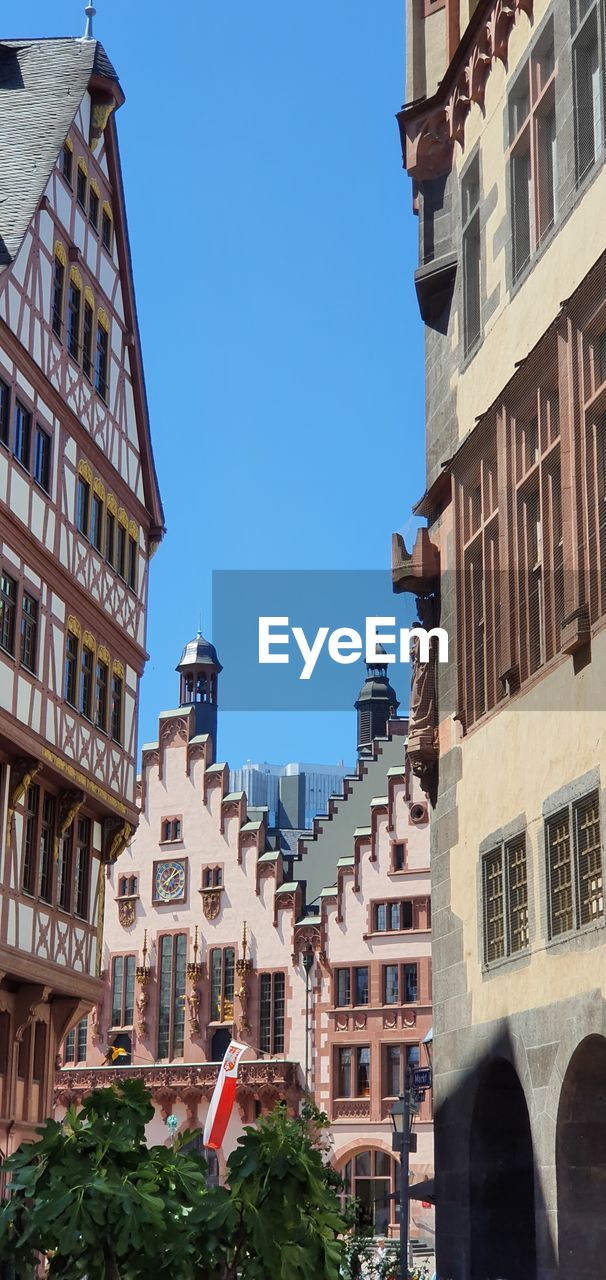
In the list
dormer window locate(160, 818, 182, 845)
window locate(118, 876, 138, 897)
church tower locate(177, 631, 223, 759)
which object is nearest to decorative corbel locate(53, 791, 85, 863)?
dormer window locate(160, 818, 182, 845)

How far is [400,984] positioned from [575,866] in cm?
3957

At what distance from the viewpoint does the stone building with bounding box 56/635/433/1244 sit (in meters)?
55.4

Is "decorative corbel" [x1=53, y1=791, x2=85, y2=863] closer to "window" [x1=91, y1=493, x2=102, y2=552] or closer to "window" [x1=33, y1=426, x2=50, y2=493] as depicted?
"window" [x1=91, y1=493, x2=102, y2=552]

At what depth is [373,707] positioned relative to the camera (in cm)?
7394

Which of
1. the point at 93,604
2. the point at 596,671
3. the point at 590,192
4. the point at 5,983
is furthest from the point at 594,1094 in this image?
the point at 93,604

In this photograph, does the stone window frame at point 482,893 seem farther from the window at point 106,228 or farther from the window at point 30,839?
the window at point 106,228

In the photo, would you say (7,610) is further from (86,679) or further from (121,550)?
(121,550)

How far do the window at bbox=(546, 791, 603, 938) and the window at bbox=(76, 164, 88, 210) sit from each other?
53.1ft

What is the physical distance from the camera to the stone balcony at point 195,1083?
185 ft

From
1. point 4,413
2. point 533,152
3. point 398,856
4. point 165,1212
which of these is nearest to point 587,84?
point 533,152

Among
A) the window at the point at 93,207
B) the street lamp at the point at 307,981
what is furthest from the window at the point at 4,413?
the street lamp at the point at 307,981

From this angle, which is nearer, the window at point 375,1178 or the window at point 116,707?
the window at point 116,707

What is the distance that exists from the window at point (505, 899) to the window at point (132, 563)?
1277 centimetres

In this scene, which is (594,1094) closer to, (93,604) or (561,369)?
(561,369)
